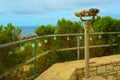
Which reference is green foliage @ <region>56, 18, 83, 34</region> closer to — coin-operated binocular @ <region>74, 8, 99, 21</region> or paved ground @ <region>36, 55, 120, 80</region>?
paved ground @ <region>36, 55, 120, 80</region>

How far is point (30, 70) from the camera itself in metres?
6.79

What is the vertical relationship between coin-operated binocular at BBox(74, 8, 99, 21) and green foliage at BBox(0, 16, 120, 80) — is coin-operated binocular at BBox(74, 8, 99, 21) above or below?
above

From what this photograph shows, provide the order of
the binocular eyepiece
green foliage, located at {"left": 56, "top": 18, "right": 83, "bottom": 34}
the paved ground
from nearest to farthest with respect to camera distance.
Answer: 1. the binocular eyepiece
2. the paved ground
3. green foliage, located at {"left": 56, "top": 18, "right": 83, "bottom": 34}

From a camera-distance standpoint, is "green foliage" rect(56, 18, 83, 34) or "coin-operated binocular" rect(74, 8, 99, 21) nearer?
"coin-operated binocular" rect(74, 8, 99, 21)

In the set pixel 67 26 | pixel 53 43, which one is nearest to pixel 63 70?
pixel 53 43

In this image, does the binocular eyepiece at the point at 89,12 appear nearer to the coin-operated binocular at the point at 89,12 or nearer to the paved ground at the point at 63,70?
the coin-operated binocular at the point at 89,12

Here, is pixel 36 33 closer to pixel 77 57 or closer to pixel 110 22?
pixel 77 57

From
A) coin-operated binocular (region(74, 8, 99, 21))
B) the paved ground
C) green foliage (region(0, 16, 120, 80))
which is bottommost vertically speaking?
the paved ground

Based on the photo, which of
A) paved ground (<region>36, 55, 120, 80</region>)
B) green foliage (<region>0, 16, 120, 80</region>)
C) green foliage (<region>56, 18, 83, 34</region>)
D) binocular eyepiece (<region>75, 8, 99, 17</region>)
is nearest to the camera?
binocular eyepiece (<region>75, 8, 99, 17</region>)

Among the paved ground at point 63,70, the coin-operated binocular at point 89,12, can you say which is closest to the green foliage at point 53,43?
the paved ground at point 63,70

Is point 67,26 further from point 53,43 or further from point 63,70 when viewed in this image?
point 63,70

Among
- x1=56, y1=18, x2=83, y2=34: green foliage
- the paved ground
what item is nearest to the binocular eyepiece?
the paved ground

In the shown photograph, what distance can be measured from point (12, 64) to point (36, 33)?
10.00 ft

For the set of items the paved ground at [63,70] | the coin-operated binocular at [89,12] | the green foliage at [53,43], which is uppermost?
the coin-operated binocular at [89,12]
